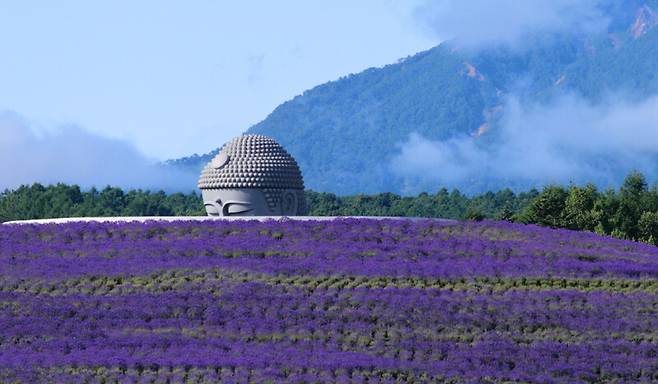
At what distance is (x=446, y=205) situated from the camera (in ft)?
473

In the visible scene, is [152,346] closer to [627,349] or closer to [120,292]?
[120,292]

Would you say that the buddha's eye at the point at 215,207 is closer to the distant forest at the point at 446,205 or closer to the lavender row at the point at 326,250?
the lavender row at the point at 326,250

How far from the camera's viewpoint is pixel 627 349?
135 ft

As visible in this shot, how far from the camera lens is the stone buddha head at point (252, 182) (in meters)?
55.5

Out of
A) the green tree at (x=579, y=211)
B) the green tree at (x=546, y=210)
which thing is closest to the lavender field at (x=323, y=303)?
the green tree at (x=579, y=211)

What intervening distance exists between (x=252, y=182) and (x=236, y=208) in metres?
1.40

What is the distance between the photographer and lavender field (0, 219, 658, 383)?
38.2 metres

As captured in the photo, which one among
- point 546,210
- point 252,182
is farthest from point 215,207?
point 546,210

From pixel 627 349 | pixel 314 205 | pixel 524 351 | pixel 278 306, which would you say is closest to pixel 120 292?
pixel 278 306

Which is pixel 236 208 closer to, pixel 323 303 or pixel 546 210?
pixel 323 303

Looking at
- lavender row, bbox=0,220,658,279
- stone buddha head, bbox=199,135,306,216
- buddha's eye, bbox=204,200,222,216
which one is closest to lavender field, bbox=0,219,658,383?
lavender row, bbox=0,220,658,279

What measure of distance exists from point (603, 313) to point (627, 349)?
107 inches

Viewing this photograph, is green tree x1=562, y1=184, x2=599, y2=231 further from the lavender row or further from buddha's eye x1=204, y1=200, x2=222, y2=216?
buddha's eye x1=204, y1=200, x2=222, y2=216

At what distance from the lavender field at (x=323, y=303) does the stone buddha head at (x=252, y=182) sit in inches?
180
